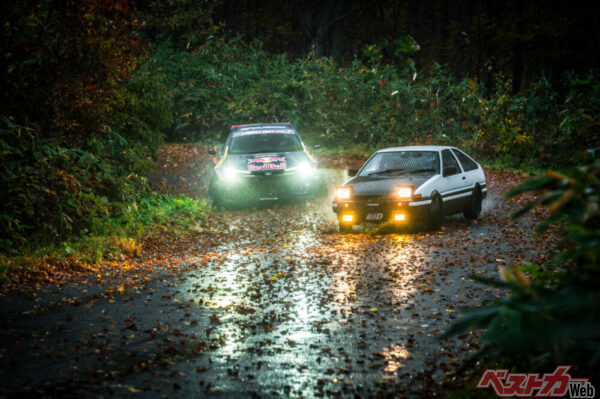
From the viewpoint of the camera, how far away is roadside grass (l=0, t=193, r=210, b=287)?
8.95 meters

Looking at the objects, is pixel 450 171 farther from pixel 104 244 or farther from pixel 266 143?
pixel 104 244

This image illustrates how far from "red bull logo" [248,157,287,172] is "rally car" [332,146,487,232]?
2376 millimetres

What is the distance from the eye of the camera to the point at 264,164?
49.2ft

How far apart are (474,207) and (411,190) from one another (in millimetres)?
2509

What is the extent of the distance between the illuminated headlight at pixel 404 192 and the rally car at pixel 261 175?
12.6 feet

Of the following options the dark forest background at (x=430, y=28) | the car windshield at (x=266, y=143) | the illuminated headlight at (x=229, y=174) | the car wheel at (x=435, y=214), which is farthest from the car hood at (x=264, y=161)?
the dark forest background at (x=430, y=28)

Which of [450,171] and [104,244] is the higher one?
[450,171]

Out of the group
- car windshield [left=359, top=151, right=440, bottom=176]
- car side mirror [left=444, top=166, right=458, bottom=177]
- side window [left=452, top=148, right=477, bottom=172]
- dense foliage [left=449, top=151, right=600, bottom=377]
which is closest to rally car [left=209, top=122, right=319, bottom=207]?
car windshield [left=359, top=151, right=440, bottom=176]

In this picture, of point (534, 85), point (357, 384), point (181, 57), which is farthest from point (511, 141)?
point (357, 384)

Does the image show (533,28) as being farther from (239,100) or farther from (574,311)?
(574,311)

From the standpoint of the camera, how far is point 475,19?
40562mm

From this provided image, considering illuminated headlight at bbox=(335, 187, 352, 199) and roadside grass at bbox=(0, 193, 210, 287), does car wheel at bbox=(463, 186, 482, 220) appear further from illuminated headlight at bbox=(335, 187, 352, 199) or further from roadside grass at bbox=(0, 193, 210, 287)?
roadside grass at bbox=(0, 193, 210, 287)

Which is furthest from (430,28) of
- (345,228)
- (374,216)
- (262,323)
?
(262,323)

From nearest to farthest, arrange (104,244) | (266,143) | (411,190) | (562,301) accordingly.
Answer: (562,301), (104,244), (411,190), (266,143)
